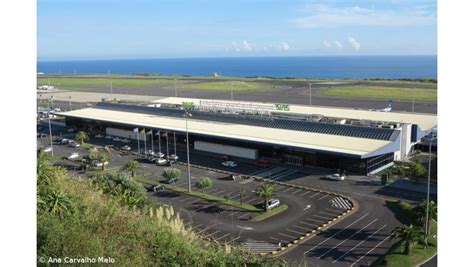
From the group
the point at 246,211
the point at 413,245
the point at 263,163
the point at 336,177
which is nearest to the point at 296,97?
the point at 263,163

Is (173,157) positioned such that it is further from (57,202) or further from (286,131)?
(57,202)

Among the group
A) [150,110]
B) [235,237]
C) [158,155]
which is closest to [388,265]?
[235,237]

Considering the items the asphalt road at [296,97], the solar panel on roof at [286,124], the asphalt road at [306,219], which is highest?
the asphalt road at [296,97]

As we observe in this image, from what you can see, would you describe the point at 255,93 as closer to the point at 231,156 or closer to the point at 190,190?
the point at 231,156

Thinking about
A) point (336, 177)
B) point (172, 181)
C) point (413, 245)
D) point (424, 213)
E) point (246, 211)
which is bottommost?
point (413, 245)

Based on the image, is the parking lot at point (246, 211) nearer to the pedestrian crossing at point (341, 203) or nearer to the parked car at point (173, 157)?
the pedestrian crossing at point (341, 203)

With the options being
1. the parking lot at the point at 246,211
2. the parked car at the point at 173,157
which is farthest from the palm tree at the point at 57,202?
the parked car at the point at 173,157
